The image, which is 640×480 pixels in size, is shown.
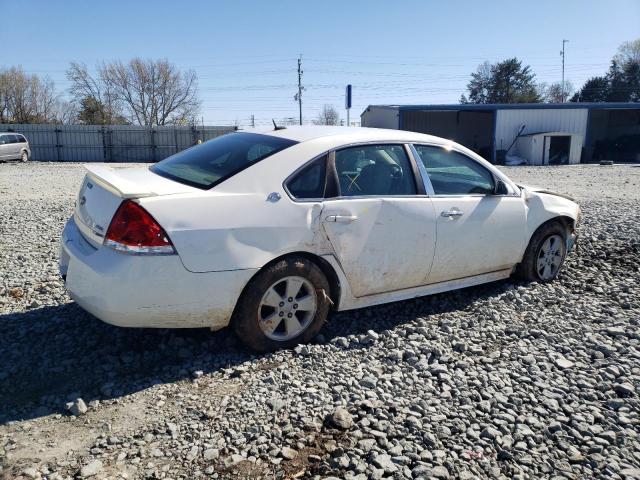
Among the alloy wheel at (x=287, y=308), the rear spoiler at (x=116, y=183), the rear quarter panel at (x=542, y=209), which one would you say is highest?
the rear spoiler at (x=116, y=183)

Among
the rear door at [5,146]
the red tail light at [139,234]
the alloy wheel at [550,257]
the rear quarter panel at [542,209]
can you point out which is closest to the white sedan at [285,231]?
the red tail light at [139,234]

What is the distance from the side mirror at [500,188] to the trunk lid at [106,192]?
9.11 ft

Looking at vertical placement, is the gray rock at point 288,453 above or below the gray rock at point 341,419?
below

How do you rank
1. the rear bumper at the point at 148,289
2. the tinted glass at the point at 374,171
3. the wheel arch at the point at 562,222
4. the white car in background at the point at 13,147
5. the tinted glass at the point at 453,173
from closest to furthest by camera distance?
1. the rear bumper at the point at 148,289
2. the tinted glass at the point at 374,171
3. the tinted glass at the point at 453,173
4. the wheel arch at the point at 562,222
5. the white car in background at the point at 13,147

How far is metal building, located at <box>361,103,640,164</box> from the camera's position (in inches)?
1374

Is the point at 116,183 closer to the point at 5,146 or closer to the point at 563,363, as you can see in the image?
the point at 563,363

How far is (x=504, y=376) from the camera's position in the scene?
3596 mm

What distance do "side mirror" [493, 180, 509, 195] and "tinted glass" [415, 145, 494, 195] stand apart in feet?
0.15

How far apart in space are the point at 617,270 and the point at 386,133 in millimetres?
3408

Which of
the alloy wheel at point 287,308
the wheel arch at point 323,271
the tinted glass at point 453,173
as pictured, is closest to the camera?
the wheel arch at point 323,271

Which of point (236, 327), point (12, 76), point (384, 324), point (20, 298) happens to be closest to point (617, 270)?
point (384, 324)

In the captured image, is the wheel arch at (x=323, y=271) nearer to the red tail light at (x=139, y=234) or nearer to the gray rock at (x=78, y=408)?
the red tail light at (x=139, y=234)

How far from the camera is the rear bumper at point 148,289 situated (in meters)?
3.26

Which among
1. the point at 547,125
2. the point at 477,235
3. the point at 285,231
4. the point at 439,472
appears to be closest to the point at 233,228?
the point at 285,231
